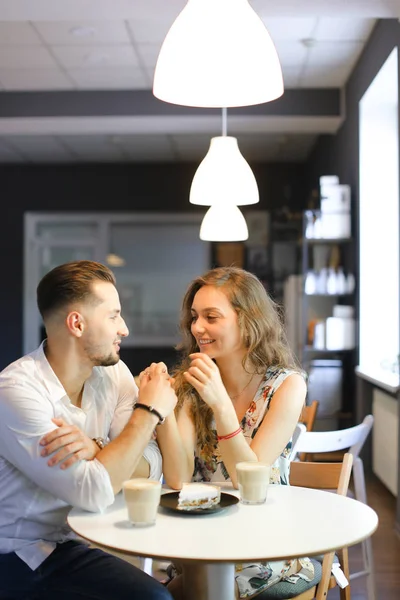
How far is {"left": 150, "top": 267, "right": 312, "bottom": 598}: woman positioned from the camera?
2086 millimetres

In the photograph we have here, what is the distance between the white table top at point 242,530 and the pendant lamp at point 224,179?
2.30 metres

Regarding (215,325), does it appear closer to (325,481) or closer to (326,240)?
(325,481)

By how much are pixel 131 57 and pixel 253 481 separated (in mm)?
4937

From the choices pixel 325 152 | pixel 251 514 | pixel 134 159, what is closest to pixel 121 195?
pixel 134 159

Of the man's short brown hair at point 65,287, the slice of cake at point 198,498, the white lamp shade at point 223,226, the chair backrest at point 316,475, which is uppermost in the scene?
the white lamp shade at point 223,226

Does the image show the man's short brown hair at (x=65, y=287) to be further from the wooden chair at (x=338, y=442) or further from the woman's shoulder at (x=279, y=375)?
the wooden chair at (x=338, y=442)

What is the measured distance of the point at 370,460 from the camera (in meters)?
6.12

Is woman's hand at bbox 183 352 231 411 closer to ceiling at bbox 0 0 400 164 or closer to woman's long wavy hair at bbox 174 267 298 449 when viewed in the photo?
woman's long wavy hair at bbox 174 267 298 449

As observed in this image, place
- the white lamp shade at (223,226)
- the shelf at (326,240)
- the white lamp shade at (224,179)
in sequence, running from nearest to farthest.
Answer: the white lamp shade at (224,179) < the white lamp shade at (223,226) < the shelf at (326,240)

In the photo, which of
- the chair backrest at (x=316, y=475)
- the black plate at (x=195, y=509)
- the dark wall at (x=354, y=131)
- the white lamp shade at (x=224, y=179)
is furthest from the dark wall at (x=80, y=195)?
the black plate at (x=195, y=509)

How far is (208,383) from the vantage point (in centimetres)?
208

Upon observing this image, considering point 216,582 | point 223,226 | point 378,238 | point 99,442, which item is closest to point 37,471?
point 99,442

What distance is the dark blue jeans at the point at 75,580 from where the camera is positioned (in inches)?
71.4

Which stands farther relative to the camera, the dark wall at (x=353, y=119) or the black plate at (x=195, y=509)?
the dark wall at (x=353, y=119)
